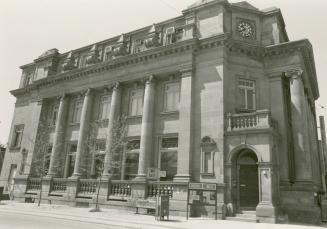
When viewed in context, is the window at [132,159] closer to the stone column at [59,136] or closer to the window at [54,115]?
the stone column at [59,136]

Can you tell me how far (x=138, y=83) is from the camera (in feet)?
83.8

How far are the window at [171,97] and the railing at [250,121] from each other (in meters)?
4.78

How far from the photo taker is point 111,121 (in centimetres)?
2481

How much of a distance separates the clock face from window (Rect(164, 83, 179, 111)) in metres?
6.44

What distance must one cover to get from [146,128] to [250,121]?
7736mm

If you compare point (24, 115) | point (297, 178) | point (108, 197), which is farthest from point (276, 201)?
point (24, 115)

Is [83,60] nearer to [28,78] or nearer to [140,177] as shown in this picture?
[28,78]

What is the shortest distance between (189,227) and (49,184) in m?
16.9

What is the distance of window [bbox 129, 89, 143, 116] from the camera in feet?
82.3

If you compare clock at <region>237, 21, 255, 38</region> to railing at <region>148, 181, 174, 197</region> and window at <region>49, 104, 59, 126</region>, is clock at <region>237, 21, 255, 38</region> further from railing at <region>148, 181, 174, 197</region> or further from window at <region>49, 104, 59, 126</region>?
window at <region>49, 104, 59, 126</region>

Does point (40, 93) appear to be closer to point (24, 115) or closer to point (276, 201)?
point (24, 115)

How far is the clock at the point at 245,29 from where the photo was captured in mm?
23422

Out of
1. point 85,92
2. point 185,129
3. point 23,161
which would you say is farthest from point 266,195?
point 23,161

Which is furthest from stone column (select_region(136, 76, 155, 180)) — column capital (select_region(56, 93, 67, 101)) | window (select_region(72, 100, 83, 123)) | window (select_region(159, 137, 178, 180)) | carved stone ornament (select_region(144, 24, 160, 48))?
column capital (select_region(56, 93, 67, 101))
